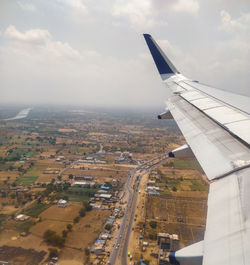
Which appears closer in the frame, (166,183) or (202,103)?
(202,103)

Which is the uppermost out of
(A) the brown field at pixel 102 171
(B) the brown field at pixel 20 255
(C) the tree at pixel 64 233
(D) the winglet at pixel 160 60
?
(D) the winglet at pixel 160 60

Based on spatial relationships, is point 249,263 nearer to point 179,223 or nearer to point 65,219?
point 179,223

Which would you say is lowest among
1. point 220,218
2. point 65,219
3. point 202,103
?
point 65,219

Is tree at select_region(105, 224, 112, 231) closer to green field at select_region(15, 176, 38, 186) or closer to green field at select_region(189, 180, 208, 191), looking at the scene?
green field at select_region(189, 180, 208, 191)

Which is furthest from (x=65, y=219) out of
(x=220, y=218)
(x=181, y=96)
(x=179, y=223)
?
(x=220, y=218)

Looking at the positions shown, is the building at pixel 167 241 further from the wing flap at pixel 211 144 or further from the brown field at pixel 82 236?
the wing flap at pixel 211 144

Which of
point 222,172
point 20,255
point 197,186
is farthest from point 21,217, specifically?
point 197,186

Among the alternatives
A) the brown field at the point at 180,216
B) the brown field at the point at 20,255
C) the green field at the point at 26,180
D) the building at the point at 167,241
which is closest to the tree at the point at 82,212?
the brown field at the point at 20,255
